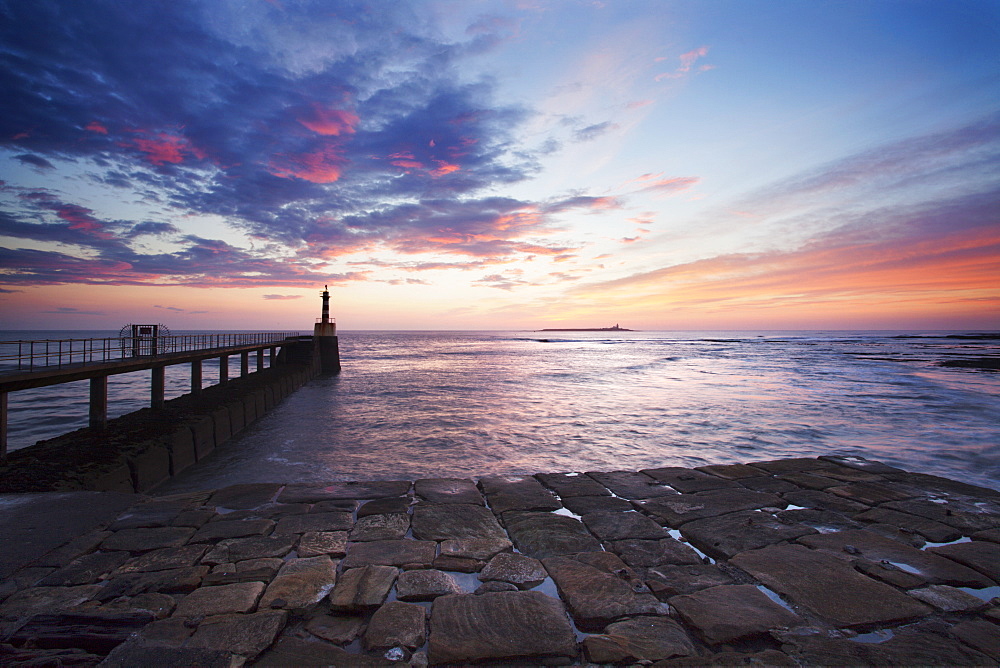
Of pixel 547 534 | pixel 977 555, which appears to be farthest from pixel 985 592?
pixel 547 534

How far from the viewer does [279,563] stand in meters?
3.78

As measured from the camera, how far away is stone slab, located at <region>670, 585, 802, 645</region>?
114 inches

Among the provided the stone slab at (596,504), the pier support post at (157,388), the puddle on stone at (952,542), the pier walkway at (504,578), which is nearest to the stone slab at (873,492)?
the pier walkway at (504,578)

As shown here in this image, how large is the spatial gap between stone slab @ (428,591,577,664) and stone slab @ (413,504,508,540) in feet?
3.75

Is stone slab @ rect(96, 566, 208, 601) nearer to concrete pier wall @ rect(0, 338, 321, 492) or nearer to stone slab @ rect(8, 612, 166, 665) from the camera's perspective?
stone slab @ rect(8, 612, 166, 665)

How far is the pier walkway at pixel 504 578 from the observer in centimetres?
275

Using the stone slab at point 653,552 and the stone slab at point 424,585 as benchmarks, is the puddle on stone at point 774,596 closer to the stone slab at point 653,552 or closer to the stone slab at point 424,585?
the stone slab at point 653,552

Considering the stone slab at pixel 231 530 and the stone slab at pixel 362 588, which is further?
the stone slab at pixel 231 530

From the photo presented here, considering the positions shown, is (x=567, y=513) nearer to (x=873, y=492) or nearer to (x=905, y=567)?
(x=905, y=567)

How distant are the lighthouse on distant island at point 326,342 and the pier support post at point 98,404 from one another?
22826 mm

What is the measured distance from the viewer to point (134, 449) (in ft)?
26.7

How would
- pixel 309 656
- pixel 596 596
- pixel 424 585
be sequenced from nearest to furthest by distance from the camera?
pixel 309 656 → pixel 596 596 → pixel 424 585

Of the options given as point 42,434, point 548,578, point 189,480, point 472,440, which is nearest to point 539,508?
point 548,578

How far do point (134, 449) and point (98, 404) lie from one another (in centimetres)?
317
